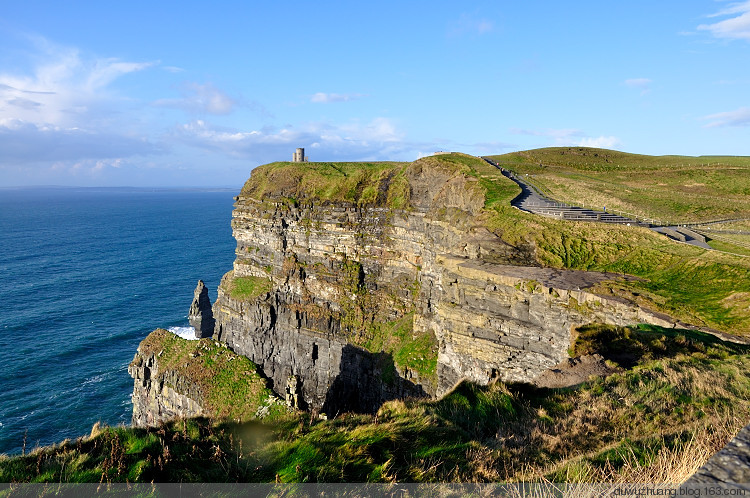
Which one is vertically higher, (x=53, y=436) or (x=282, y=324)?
(x=282, y=324)

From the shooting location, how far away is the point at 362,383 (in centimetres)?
3781

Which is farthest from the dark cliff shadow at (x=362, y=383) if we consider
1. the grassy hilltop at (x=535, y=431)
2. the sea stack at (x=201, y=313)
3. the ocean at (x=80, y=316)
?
the sea stack at (x=201, y=313)

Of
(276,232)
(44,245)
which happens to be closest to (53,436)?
(276,232)

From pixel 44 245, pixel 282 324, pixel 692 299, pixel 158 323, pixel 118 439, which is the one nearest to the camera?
pixel 118 439

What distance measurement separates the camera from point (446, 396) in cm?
1168

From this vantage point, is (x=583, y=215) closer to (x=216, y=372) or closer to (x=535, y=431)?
(x=535, y=431)

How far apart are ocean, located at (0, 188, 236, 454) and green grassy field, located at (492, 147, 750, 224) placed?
39208 millimetres

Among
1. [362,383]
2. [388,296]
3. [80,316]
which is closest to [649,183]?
[388,296]

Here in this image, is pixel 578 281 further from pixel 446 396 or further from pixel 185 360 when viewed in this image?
pixel 185 360

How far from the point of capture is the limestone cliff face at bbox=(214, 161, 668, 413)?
23328 millimetres

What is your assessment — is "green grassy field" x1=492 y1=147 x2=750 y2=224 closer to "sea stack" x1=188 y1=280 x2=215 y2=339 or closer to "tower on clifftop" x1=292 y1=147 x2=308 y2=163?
"tower on clifftop" x1=292 y1=147 x2=308 y2=163

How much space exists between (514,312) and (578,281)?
12.6 feet

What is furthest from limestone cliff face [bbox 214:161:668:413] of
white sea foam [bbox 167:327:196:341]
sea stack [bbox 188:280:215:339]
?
white sea foam [bbox 167:327:196:341]

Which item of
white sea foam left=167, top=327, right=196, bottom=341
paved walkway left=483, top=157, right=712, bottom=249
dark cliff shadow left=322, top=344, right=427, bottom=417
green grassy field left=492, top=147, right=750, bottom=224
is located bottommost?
white sea foam left=167, top=327, right=196, bottom=341
